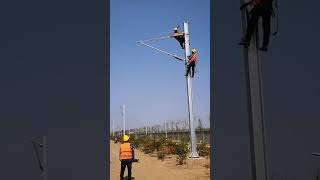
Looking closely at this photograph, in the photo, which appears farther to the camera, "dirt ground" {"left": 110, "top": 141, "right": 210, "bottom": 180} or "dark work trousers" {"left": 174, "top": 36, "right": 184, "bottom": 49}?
"dark work trousers" {"left": 174, "top": 36, "right": 184, "bottom": 49}

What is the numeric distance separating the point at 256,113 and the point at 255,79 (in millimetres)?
292

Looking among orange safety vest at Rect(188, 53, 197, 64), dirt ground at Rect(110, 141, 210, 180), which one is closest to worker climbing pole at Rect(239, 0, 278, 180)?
dirt ground at Rect(110, 141, 210, 180)

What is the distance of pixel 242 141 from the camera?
749 centimetres

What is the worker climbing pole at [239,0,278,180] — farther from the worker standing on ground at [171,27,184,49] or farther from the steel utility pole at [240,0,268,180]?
the worker standing on ground at [171,27,184,49]

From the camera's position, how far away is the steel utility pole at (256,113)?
3.44 metres

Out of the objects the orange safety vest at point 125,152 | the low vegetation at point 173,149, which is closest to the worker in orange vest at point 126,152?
the orange safety vest at point 125,152

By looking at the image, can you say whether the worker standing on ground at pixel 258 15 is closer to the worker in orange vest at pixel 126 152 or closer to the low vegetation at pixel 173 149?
the worker in orange vest at pixel 126 152

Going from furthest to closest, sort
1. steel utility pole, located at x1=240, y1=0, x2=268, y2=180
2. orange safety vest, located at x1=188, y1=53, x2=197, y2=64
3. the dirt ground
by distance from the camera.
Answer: orange safety vest, located at x1=188, y1=53, x2=197, y2=64 → the dirt ground → steel utility pole, located at x1=240, y1=0, x2=268, y2=180

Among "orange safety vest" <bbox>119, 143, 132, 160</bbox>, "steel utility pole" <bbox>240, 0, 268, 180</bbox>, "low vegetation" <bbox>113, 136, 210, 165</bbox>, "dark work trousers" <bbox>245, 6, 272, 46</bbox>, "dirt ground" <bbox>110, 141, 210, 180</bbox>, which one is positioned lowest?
"dirt ground" <bbox>110, 141, 210, 180</bbox>

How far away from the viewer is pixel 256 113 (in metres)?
3.48

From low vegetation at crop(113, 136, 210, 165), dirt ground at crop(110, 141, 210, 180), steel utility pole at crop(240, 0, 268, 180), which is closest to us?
steel utility pole at crop(240, 0, 268, 180)

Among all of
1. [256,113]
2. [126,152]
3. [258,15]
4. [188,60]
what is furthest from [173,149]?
[258,15]

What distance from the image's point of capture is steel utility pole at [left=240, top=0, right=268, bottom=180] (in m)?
3.44
